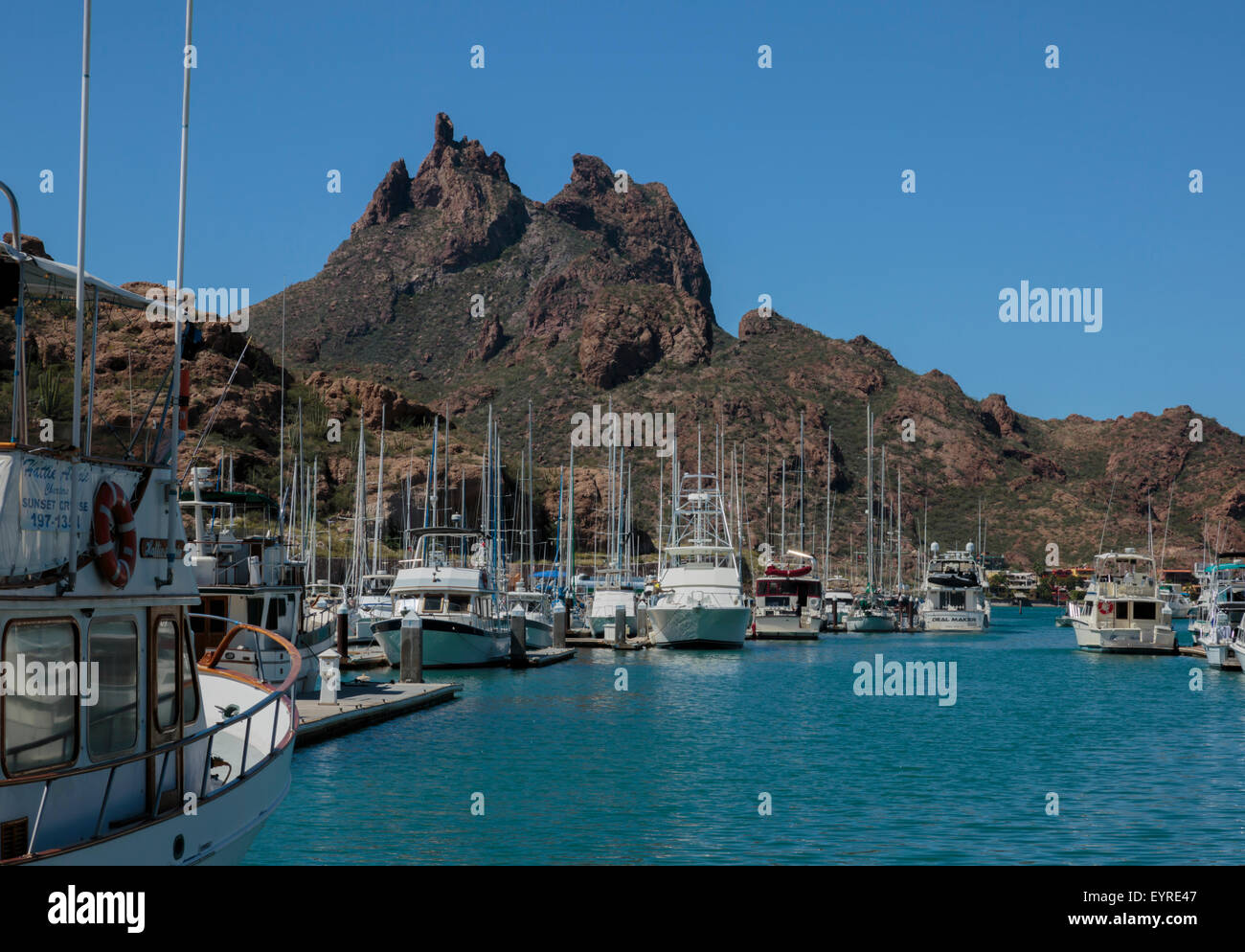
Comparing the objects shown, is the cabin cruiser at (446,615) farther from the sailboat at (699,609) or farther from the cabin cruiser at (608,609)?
the cabin cruiser at (608,609)

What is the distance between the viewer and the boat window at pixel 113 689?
35.0ft

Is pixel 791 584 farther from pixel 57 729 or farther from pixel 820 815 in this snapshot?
pixel 57 729

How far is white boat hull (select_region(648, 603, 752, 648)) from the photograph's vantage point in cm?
6431

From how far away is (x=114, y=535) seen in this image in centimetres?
1091

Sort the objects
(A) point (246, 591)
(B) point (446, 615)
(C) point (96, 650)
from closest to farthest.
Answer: (C) point (96, 650) → (A) point (246, 591) → (B) point (446, 615)

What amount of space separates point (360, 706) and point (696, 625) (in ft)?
114

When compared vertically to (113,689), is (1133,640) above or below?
below

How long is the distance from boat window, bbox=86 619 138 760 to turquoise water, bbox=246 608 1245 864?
25.4 feet

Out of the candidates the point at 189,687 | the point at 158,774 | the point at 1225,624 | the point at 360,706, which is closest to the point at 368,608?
the point at 360,706

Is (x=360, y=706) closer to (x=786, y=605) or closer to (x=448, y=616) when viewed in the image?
(x=448, y=616)

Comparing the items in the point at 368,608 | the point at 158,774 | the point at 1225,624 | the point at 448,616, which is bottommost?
the point at 1225,624

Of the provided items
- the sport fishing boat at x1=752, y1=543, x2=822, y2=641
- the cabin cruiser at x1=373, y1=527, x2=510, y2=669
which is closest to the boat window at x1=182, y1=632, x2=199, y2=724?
the cabin cruiser at x1=373, y1=527, x2=510, y2=669

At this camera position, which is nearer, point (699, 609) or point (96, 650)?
point (96, 650)

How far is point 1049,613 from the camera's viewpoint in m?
151
